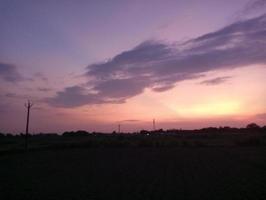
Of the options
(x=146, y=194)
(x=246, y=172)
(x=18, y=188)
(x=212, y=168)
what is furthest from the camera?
(x=212, y=168)

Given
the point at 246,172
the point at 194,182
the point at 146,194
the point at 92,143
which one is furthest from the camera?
the point at 92,143

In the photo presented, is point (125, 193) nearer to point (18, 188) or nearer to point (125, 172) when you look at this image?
point (18, 188)

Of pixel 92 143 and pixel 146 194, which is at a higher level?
pixel 92 143

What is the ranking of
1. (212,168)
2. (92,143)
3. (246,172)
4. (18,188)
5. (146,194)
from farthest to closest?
(92,143) → (212,168) → (246,172) → (18,188) → (146,194)

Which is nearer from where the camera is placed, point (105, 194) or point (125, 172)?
point (105, 194)

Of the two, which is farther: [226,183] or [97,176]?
[97,176]

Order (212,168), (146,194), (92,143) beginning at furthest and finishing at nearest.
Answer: (92,143) < (212,168) < (146,194)

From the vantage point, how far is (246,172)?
94.6ft

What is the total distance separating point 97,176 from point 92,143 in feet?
152

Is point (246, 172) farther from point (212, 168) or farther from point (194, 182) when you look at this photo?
point (194, 182)

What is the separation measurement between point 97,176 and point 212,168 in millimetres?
9387

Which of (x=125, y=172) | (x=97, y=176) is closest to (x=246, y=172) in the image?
(x=125, y=172)

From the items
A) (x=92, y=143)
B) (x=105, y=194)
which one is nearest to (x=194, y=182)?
(x=105, y=194)

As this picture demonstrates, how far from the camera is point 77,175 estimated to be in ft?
92.5
